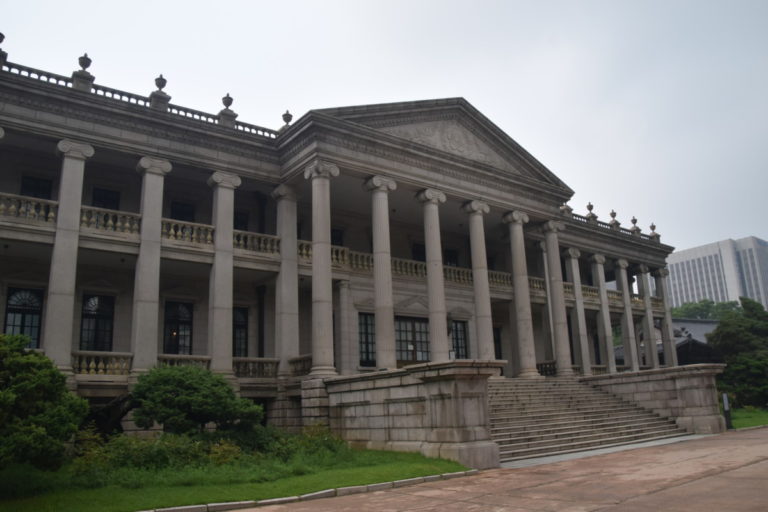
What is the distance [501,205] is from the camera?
29.0 metres

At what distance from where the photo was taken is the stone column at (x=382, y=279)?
2298cm

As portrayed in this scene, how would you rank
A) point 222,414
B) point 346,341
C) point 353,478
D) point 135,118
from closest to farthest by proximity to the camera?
point 353,478
point 222,414
point 135,118
point 346,341

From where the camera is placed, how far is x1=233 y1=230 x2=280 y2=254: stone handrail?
24156 mm

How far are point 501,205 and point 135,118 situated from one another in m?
15.7

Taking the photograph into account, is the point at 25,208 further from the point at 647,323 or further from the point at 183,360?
the point at 647,323

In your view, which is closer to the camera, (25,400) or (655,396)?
(25,400)

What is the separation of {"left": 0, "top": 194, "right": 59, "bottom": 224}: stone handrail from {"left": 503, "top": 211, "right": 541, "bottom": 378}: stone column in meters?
18.6

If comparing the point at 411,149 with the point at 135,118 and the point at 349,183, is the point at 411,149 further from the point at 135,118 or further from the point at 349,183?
the point at 135,118

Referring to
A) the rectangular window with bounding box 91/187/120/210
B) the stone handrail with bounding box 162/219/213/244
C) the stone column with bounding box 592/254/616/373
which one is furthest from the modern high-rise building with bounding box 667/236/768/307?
the rectangular window with bounding box 91/187/120/210

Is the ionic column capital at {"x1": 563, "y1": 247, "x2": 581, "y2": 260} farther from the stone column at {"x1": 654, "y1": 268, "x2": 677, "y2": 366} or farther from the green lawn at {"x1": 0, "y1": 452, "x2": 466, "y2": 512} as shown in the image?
the green lawn at {"x1": 0, "y1": 452, "x2": 466, "y2": 512}

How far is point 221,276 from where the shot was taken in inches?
906

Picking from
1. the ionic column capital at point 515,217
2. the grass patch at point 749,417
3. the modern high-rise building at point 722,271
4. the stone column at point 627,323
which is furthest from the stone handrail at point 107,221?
the modern high-rise building at point 722,271

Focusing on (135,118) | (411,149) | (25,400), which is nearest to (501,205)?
(411,149)

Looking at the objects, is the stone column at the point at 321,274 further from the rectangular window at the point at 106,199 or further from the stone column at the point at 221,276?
the rectangular window at the point at 106,199
